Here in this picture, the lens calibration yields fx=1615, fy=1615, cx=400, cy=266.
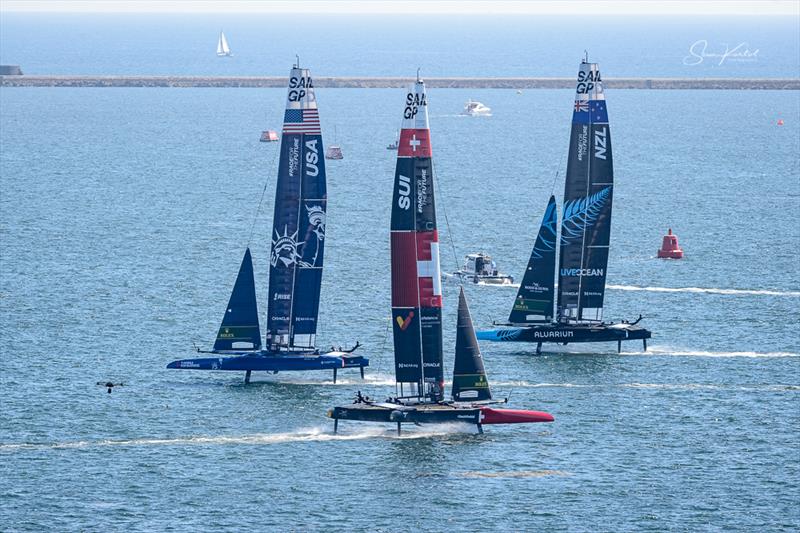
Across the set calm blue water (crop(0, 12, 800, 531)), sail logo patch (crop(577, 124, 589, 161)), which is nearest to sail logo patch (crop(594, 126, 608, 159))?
sail logo patch (crop(577, 124, 589, 161))

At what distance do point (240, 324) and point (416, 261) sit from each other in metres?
13.8

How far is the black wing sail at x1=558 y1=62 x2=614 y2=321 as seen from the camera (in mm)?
83812

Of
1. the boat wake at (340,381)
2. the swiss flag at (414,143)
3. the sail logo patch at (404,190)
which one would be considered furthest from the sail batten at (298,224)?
the swiss flag at (414,143)

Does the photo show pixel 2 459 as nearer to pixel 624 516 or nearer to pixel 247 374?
pixel 247 374

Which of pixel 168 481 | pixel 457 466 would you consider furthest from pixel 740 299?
pixel 168 481

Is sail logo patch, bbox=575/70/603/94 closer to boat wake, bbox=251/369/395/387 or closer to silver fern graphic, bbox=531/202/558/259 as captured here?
silver fern graphic, bbox=531/202/558/259

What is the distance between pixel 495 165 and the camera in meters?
189

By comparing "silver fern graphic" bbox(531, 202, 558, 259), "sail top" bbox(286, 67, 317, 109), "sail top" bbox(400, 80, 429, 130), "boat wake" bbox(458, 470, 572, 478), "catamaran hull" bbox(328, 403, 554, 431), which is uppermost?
"sail top" bbox(286, 67, 317, 109)

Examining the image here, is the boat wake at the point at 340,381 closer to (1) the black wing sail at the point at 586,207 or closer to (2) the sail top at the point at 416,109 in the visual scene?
(1) the black wing sail at the point at 586,207

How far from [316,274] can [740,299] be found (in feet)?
109

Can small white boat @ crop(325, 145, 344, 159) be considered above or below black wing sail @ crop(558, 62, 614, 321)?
above

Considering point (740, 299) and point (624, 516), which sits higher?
point (740, 299)

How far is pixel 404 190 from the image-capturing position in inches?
2576

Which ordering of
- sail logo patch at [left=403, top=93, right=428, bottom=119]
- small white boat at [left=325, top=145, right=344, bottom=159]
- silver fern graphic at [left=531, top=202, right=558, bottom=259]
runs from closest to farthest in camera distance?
1. sail logo patch at [left=403, top=93, right=428, bottom=119]
2. silver fern graphic at [left=531, top=202, right=558, bottom=259]
3. small white boat at [left=325, top=145, right=344, bottom=159]
